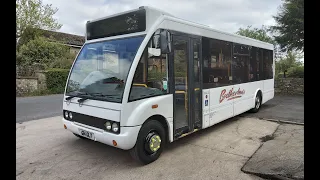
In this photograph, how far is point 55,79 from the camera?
627 inches

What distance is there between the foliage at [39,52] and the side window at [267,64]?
51.9 ft

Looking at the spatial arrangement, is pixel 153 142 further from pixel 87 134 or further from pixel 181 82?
pixel 181 82

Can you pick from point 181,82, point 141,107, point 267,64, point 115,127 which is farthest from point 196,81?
point 267,64

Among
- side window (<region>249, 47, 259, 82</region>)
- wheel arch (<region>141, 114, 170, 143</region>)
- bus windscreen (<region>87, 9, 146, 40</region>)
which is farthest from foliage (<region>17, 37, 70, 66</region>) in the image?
wheel arch (<region>141, 114, 170, 143</region>)

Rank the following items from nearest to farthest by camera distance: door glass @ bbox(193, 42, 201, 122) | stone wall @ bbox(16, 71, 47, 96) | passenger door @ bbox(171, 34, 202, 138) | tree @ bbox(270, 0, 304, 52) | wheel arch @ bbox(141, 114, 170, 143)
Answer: wheel arch @ bbox(141, 114, 170, 143)
passenger door @ bbox(171, 34, 202, 138)
door glass @ bbox(193, 42, 201, 122)
tree @ bbox(270, 0, 304, 52)
stone wall @ bbox(16, 71, 47, 96)

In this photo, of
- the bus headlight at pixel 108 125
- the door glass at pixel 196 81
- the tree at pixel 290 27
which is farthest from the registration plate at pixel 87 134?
the tree at pixel 290 27

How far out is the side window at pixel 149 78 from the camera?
3.70 meters

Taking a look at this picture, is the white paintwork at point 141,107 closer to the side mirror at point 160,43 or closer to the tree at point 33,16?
the side mirror at point 160,43

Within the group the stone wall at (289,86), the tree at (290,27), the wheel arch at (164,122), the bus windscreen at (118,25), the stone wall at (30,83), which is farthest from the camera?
the stone wall at (30,83)

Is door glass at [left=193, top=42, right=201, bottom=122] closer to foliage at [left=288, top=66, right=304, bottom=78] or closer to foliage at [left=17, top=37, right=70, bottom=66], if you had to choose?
foliage at [left=288, top=66, right=304, bottom=78]

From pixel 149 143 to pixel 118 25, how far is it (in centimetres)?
224

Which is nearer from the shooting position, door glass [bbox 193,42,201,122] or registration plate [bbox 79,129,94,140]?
registration plate [bbox 79,129,94,140]

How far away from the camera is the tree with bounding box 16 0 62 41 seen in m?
18.7

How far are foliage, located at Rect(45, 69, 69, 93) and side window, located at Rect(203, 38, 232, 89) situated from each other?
13266 mm
